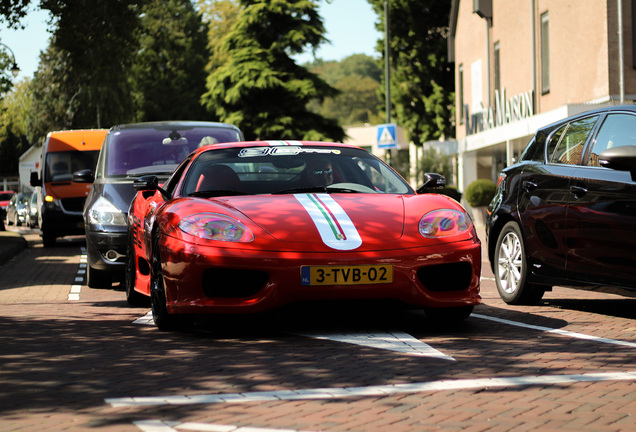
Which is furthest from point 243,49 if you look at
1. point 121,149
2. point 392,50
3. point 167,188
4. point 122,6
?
point 167,188

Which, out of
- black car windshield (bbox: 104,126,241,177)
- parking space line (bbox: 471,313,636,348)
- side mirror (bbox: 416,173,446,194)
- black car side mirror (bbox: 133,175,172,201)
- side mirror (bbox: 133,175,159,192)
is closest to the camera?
parking space line (bbox: 471,313,636,348)

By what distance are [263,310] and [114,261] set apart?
465cm

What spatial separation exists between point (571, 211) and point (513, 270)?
1.20 meters

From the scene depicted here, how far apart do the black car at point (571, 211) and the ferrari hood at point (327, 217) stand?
59.5 inches

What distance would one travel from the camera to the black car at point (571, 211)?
7488 millimetres

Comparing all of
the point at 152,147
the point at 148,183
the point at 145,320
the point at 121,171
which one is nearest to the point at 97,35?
the point at 152,147

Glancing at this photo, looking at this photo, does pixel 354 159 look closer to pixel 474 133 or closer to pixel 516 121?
pixel 516 121

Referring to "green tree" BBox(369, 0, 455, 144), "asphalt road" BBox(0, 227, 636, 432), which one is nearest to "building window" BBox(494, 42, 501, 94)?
"green tree" BBox(369, 0, 455, 144)

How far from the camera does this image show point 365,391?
507 cm

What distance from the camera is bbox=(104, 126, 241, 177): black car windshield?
475 inches

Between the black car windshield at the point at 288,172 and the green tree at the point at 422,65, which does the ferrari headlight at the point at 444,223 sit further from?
the green tree at the point at 422,65

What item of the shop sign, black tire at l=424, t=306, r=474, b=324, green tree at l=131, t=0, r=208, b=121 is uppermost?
green tree at l=131, t=0, r=208, b=121

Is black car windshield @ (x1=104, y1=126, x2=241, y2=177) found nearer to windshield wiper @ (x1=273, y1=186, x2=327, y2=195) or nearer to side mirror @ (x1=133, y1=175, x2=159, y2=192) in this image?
side mirror @ (x1=133, y1=175, x2=159, y2=192)

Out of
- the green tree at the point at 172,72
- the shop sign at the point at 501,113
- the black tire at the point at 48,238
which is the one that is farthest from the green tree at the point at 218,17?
the black tire at the point at 48,238
